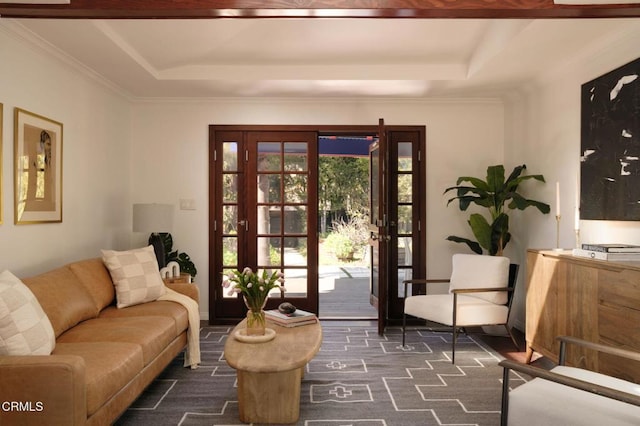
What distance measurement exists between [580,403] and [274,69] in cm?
366

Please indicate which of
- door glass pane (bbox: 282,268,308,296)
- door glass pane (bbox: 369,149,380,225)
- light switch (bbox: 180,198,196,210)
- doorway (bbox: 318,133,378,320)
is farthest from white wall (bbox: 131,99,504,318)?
doorway (bbox: 318,133,378,320)

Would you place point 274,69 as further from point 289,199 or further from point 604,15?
point 604,15

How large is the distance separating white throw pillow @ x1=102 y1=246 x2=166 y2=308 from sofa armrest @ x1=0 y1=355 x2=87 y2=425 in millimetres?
1624

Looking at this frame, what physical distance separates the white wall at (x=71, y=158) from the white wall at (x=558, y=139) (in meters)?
4.20

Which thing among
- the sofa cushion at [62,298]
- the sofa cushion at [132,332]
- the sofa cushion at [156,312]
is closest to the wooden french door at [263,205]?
the sofa cushion at [156,312]

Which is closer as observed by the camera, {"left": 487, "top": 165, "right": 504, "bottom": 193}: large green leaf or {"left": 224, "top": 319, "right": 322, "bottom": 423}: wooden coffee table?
{"left": 224, "top": 319, "right": 322, "bottom": 423}: wooden coffee table

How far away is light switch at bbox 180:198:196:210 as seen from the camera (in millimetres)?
5207

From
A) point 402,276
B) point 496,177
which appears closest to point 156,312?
point 402,276

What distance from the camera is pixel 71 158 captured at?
3.98m

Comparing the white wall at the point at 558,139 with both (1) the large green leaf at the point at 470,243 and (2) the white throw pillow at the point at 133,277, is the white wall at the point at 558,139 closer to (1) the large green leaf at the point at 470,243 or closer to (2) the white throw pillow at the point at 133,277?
(1) the large green leaf at the point at 470,243

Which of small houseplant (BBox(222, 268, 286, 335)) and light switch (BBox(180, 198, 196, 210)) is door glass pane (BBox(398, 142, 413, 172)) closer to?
light switch (BBox(180, 198, 196, 210))

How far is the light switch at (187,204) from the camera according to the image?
17.1ft

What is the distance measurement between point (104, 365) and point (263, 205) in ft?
9.90

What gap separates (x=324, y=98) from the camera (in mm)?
5195
